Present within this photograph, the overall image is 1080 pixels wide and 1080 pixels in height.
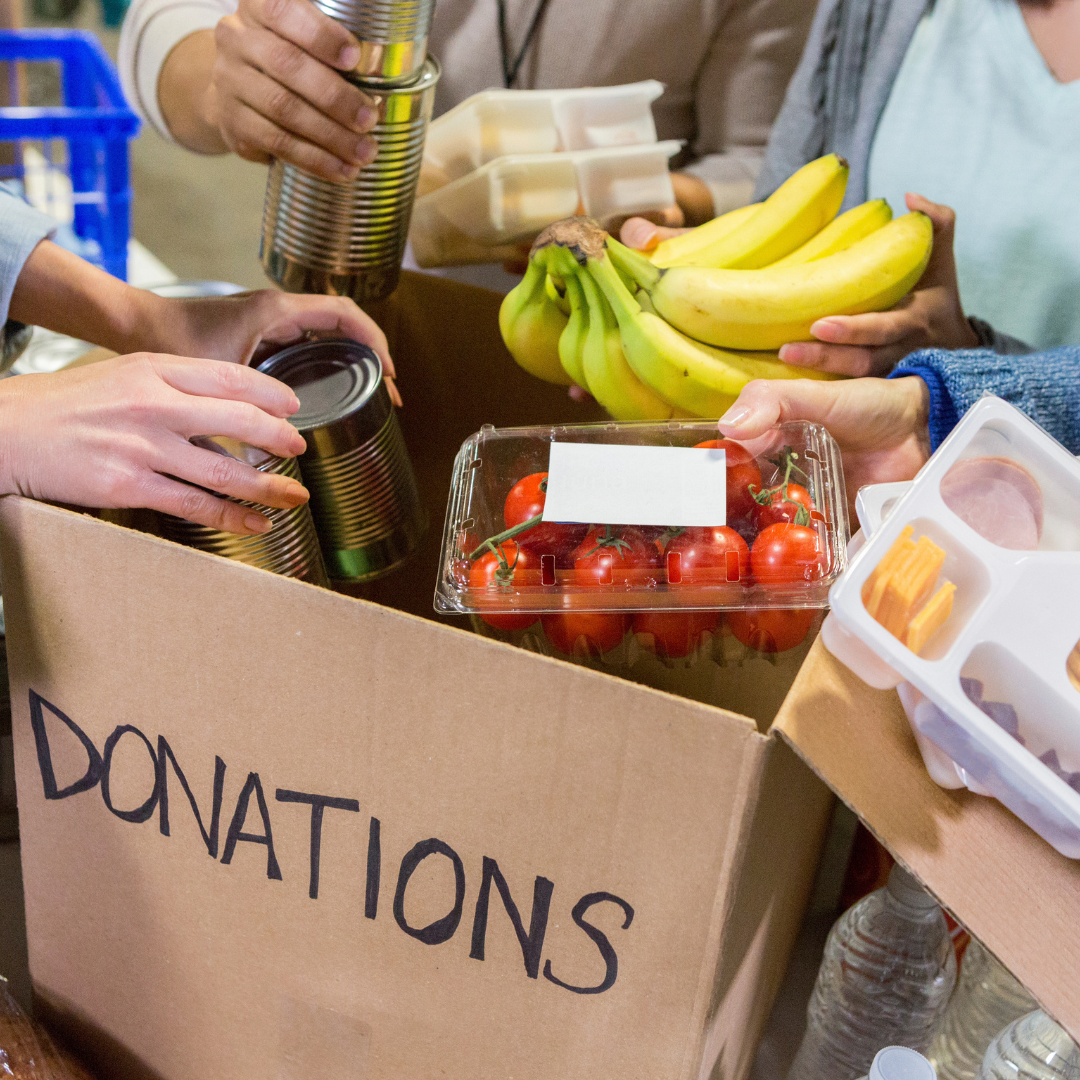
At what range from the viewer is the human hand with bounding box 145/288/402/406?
2.92 feet

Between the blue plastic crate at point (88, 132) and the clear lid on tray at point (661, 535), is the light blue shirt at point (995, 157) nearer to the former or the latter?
the clear lid on tray at point (661, 535)

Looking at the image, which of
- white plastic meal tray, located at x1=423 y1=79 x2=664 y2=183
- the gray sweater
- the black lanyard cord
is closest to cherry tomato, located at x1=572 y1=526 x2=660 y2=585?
white plastic meal tray, located at x1=423 y1=79 x2=664 y2=183

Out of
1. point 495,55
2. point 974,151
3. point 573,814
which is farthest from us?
point 495,55

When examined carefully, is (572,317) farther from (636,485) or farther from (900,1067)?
(900,1067)

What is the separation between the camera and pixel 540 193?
98cm

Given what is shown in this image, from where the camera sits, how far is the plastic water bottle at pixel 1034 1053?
61 centimetres

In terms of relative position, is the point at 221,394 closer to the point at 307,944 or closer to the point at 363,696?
the point at 363,696

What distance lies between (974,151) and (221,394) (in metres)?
0.94

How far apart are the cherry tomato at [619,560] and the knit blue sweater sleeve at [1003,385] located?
0.30 metres

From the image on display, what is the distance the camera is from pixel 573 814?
553mm

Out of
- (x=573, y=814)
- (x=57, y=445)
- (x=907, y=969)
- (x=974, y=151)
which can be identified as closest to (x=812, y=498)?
(x=573, y=814)

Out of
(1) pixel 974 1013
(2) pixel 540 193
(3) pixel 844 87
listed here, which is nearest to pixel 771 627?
(1) pixel 974 1013

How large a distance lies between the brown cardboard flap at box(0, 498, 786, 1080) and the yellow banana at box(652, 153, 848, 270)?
0.51 metres

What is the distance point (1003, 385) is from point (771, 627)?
0.29 meters
